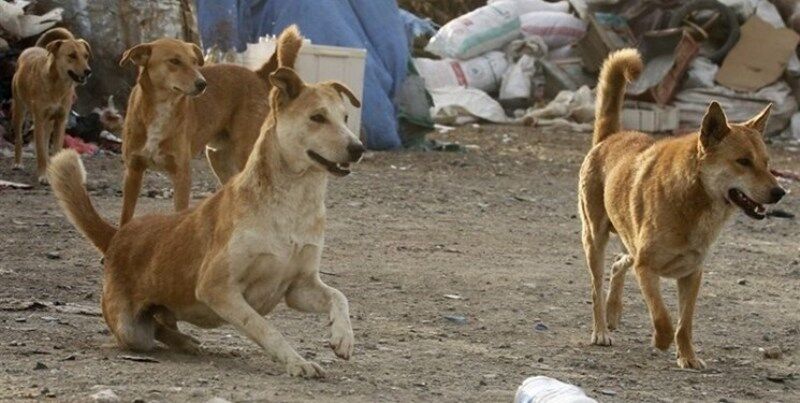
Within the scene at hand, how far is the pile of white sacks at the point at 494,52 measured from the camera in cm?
1862

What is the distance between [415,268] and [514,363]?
8.40 ft

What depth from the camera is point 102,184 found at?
11852 millimetres

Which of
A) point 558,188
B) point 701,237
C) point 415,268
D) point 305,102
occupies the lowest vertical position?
point 558,188

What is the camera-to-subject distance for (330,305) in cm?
578

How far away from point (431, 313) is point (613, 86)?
4.74 ft

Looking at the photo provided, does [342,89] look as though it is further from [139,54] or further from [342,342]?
[139,54]

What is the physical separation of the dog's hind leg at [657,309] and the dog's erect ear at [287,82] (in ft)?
5.91

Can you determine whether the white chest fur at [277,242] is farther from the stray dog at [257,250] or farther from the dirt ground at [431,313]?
the dirt ground at [431,313]

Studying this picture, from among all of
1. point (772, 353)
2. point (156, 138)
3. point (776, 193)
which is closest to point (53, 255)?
point (156, 138)

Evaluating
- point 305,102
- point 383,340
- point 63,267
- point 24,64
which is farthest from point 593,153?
point 24,64

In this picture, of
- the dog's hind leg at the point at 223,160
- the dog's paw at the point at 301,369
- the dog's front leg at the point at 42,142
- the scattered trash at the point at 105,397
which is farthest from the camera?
the dog's front leg at the point at 42,142

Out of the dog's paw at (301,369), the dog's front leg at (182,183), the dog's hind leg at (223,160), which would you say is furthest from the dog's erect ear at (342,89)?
the dog's hind leg at (223,160)

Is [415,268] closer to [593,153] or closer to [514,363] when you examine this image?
[593,153]

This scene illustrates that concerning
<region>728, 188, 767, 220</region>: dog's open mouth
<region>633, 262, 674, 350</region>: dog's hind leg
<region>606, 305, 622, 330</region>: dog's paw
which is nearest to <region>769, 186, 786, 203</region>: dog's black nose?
<region>728, 188, 767, 220</region>: dog's open mouth
